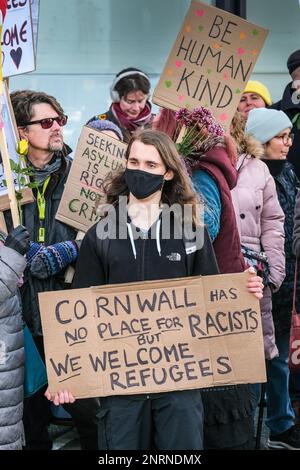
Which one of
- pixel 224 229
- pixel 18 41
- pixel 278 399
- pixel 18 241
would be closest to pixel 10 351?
pixel 18 241

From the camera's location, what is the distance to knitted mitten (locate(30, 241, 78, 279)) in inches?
203

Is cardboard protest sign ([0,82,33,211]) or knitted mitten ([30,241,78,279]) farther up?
cardboard protest sign ([0,82,33,211])

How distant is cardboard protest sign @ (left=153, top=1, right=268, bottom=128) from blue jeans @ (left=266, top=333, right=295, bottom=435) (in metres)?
1.75

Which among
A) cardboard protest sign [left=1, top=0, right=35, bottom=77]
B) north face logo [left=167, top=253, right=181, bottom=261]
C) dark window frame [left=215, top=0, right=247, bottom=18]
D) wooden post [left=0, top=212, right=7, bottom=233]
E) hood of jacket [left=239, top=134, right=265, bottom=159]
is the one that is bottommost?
wooden post [left=0, top=212, right=7, bottom=233]

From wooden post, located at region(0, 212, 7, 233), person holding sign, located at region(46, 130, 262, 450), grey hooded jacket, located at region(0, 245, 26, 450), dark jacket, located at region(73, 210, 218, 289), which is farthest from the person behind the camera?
wooden post, located at region(0, 212, 7, 233)

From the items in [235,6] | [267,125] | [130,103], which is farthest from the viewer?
[235,6]

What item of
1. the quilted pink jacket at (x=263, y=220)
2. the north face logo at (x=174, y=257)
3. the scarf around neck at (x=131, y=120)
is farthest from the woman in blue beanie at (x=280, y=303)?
the north face logo at (x=174, y=257)

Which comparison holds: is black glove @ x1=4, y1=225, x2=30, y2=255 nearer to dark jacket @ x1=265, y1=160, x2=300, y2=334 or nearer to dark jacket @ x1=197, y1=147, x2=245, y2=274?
dark jacket @ x1=197, y1=147, x2=245, y2=274

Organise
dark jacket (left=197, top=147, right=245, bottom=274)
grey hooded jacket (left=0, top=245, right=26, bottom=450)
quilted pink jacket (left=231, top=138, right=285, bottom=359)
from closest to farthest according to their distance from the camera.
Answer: grey hooded jacket (left=0, top=245, right=26, bottom=450) < dark jacket (left=197, top=147, right=245, bottom=274) < quilted pink jacket (left=231, top=138, right=285, bottom=359)

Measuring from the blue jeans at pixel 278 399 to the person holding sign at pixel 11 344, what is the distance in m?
2.08

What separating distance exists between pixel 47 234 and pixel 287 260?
1.71m

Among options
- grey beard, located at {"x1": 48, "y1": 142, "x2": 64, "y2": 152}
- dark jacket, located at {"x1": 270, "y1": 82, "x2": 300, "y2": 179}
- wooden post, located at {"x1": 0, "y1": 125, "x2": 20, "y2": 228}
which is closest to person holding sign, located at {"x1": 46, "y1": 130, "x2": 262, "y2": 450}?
wooden post, located at {"x1": 0, "y1": 125, "x2": 20, "y2": 228}

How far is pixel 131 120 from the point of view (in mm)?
6863

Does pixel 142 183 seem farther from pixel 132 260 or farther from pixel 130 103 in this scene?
pixel 130 103
